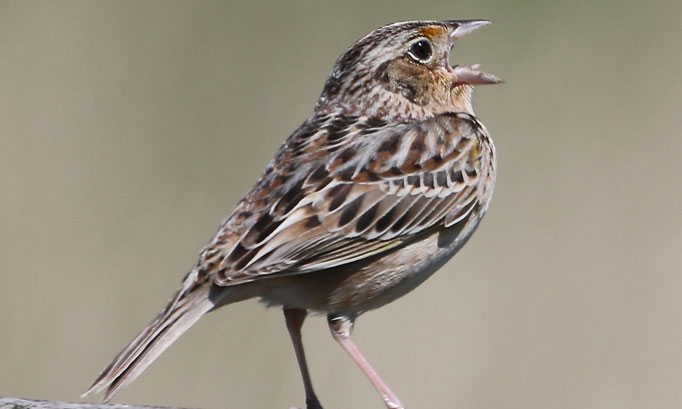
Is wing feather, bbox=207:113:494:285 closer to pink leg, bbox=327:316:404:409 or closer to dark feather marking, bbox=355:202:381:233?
dark feather marking, bbox=355:202:381:233

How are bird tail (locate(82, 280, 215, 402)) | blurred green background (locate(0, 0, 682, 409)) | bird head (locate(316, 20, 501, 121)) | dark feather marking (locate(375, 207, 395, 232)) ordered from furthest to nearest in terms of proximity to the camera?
blurred green background (locate(0, 0, 682, 409))
bird head (locate(316, 20, 501, 121))
dark feather marking (locate(375, 207, 395, 232))
bird tail (locate(82, 280, 215, 402))

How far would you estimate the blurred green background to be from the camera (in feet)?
26.4

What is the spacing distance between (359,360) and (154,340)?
3.27ft

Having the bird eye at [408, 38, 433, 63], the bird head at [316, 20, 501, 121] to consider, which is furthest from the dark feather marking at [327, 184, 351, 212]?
the bird eye at [408, 38, 433, 63]

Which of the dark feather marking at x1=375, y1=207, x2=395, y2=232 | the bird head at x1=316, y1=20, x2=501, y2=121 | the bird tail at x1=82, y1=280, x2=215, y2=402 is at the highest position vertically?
the bird head at x1=316, y1=20, x2=501, y2=121

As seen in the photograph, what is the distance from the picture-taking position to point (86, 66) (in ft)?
30.7

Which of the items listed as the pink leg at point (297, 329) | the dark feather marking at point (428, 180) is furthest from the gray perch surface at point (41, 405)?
the dark feather marking at point (428, 180)

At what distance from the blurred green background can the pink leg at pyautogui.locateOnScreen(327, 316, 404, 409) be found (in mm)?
1703

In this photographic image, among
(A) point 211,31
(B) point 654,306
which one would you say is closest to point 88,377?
(A) point 211,31

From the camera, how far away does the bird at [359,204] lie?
556 cm

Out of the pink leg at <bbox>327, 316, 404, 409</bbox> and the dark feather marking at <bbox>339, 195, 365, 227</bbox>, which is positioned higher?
the dark feather marking at <bbox>339, 195, 365, 227</bbox>

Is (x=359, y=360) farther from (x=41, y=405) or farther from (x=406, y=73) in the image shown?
(x=41, y=405)

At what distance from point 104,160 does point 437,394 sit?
2.44 meters

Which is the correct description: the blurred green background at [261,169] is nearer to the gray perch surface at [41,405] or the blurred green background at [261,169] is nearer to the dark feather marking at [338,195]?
the dark feather marking at [338,195]
